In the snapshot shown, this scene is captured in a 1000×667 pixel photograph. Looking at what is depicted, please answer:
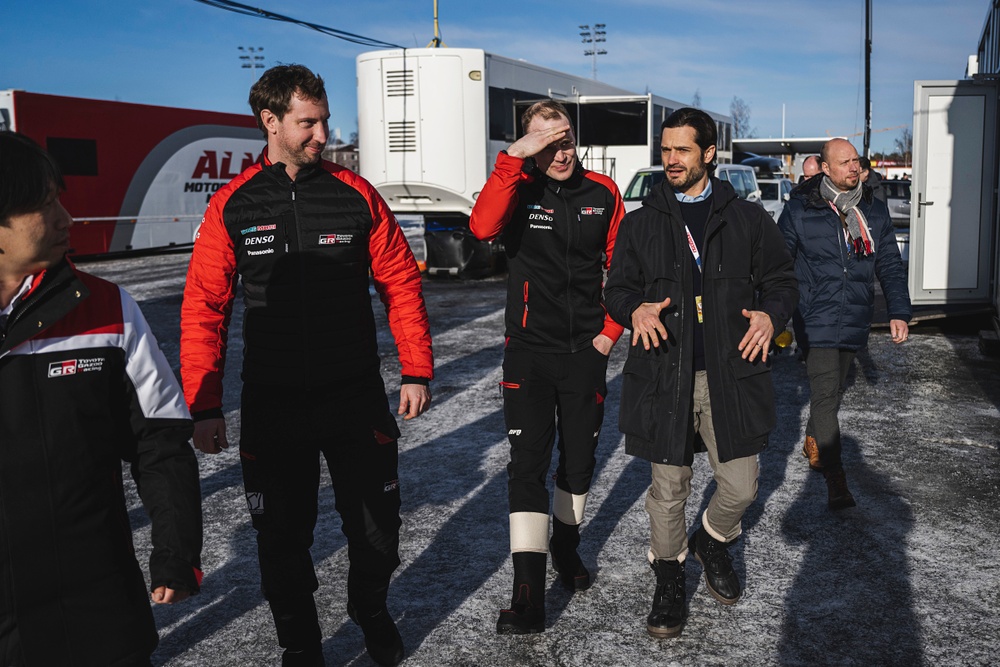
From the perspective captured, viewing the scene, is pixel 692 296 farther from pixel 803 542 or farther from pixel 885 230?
pixel 885 230

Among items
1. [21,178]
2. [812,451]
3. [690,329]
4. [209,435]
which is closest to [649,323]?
[690,329]

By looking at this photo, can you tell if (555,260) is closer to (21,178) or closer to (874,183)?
(21,178)

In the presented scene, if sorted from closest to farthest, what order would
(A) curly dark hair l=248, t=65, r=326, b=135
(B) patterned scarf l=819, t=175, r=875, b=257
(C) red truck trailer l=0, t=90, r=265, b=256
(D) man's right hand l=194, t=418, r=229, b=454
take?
(D) man's right hand l=194, t=418, r=229, b=454, (A) curly dark hair l=248, t=65, r=326, b=135, (B) patterned scarf l=819, t=175, r=875, b=257, (C) red truck trailer l=0, t=90, r=265, b=256

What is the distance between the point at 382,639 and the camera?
11.6 feet

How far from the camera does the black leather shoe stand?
13.1 ft

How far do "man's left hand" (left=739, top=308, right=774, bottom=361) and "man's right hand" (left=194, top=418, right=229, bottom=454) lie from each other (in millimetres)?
1972

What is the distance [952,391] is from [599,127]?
11.5 metres

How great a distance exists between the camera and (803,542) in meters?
4.71

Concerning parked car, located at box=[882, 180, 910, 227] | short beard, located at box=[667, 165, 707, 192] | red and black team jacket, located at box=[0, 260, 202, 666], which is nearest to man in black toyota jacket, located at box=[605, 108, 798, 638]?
short beard, located at box=[667, 165, 707, 192]

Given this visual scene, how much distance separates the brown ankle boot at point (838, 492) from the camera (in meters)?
5.15

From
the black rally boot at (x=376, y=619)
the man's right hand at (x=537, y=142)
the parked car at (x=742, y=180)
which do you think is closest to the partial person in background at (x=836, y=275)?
the man's right hand at (x=537, y=142)

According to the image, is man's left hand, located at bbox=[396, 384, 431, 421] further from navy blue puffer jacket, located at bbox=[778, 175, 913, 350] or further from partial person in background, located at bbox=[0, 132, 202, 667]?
navy blue puffer jacket, located at bbox=[778, 175, 913, 350]

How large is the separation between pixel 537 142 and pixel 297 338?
3.93 ft

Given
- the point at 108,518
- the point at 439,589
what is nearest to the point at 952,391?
the point at 439,589
